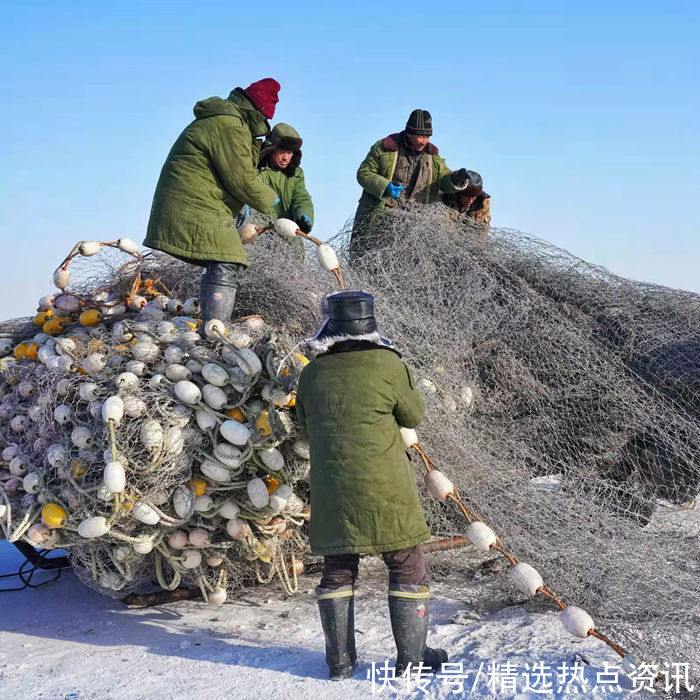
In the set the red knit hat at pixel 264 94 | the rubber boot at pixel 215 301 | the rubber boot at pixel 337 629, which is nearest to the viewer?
the rubber boot at pixel 337 629

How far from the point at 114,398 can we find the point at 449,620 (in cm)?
197

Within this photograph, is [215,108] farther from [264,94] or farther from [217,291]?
[217,291]

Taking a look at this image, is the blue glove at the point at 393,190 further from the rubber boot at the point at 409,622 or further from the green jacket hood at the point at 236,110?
the rubber boot at the point at 409,622

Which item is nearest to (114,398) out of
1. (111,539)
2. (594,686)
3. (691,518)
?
(111,539)

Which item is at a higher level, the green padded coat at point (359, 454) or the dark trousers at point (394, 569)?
the green padded coat at point (359, 454)

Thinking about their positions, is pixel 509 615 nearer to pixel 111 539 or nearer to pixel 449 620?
pixel 449 620

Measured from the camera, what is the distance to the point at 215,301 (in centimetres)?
444

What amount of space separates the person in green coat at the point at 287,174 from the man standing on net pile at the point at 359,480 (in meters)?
3.05

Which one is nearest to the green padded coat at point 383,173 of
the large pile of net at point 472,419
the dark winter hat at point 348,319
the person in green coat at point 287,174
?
the person in green coat at point 287,174

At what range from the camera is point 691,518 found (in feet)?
17.6

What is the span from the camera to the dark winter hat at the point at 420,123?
6668 millimetres

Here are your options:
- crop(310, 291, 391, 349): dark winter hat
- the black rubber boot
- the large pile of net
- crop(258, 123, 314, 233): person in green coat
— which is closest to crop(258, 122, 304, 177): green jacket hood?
crop(258, 123, 314, 233): person in green coat

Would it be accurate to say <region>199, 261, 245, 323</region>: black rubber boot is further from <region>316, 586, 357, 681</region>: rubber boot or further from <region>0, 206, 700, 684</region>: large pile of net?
<region>316, 586, 357, 681</region>: rubber boot

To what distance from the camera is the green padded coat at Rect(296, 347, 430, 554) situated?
137 inches
